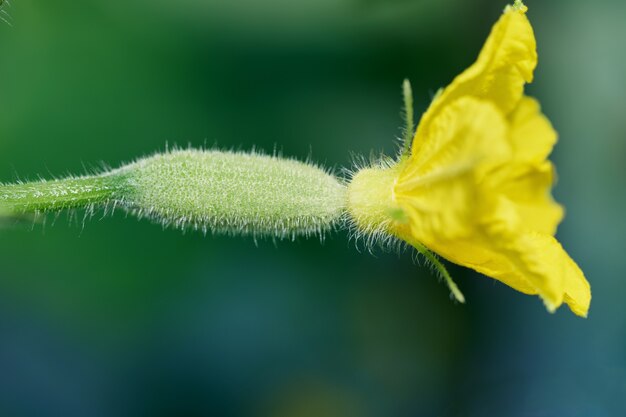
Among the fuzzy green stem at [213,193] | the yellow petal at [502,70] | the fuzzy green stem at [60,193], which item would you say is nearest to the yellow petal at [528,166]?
the yellow petal at [502,70]

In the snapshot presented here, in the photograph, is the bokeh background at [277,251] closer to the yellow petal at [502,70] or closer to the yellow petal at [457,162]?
the yellow petal at [502,70]

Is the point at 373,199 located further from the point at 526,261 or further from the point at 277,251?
the point at 277,251

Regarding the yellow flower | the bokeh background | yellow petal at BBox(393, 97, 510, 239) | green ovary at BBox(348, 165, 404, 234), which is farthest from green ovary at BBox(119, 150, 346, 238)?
the bokeh background

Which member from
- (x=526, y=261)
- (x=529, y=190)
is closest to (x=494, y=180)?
(x=529, y=190)

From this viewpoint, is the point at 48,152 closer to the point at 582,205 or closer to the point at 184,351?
the point at 184,351

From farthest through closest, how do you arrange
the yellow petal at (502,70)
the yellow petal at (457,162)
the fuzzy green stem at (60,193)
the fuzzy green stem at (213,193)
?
1. the fuzzy green stem at (213,193)
2. the fuzzy green stem at (60,193)
3. the yellow petal at (502,70)
4. the yellow petal at (457,162)
